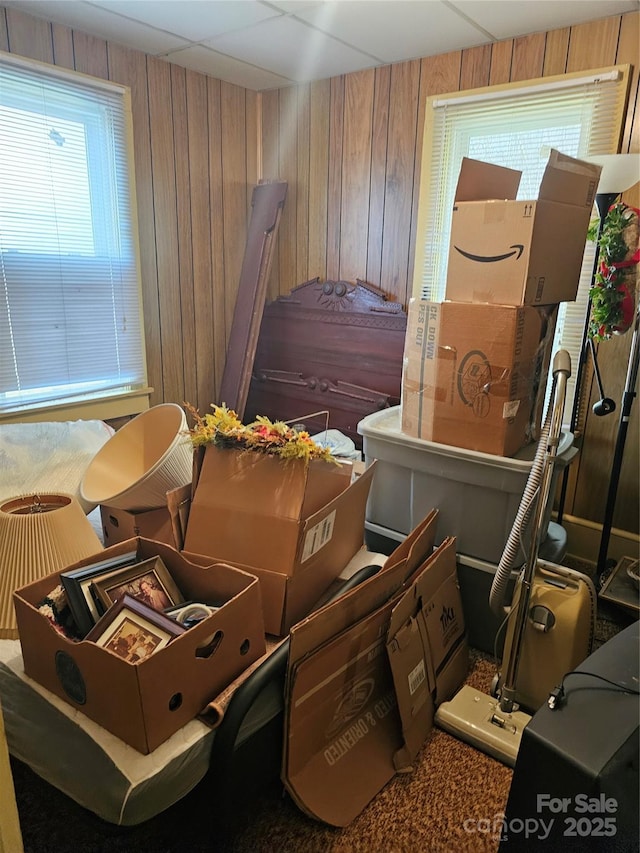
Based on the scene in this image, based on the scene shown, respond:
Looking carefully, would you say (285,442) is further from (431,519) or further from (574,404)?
(574,404)

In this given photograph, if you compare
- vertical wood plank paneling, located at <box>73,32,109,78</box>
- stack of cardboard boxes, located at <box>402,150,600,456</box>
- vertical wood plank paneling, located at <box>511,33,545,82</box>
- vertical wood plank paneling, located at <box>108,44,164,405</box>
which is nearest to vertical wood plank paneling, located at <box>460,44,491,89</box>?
vertical wood plank paneling, located at <box>511,33,545,82</box>

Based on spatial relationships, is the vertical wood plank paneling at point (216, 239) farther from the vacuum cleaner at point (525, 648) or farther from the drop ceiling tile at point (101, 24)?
the vacuum cleaner at point (525, 648)

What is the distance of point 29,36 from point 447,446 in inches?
98.9

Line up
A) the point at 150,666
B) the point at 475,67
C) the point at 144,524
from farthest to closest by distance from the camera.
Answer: the point at 475,67 → the point at 144,524 → the point at 150,666

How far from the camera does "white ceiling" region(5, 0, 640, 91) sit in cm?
224

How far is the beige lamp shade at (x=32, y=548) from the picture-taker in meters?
1.32

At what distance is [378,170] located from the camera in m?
3.02

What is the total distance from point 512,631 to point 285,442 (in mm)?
906

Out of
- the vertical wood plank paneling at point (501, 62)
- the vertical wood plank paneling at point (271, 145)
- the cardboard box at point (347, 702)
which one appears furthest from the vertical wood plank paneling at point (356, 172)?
the cardboard box at point (347, 702)

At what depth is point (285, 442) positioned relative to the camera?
151 centimetres

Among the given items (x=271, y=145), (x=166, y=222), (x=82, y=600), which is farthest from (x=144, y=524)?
(x=271, y=145)

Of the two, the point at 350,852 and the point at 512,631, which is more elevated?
the point at 512,631

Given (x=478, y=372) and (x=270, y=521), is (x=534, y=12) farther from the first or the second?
(x=270, y=521)

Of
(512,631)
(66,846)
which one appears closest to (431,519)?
(512,631)
